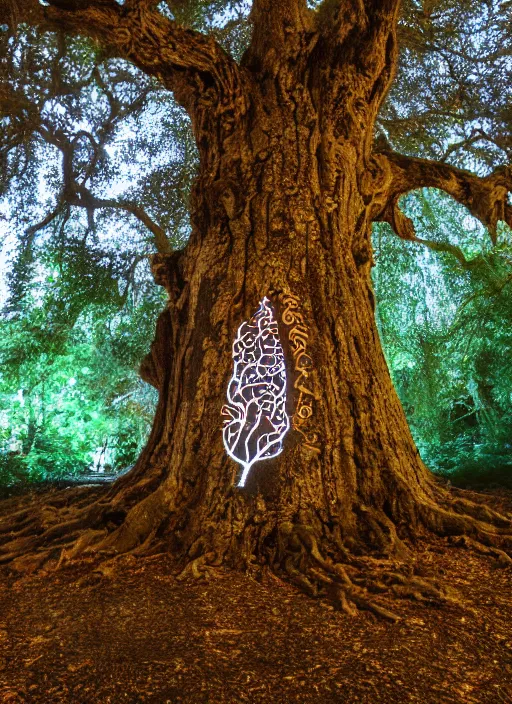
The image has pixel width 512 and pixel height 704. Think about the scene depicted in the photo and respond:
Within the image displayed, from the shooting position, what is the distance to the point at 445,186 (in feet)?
18.0

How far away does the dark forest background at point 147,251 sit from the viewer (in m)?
7.24

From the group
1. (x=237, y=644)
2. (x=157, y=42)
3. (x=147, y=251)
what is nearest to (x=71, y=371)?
(x=147, y=251)

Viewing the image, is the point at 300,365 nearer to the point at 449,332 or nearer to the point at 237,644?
the point at 237,644

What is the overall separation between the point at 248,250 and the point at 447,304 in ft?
15.5

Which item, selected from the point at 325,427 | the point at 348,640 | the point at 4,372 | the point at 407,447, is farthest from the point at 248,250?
the point at 4,372

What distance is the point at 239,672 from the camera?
2080 millimetres

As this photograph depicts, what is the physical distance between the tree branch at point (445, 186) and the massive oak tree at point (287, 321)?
0.8 inches

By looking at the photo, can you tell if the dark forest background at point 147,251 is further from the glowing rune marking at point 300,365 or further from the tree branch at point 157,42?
the glowing rune marking at point 300,365

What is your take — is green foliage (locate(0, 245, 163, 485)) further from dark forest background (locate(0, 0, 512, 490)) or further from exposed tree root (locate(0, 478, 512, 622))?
exposed tree root (locate(0, 478, 512, 622))

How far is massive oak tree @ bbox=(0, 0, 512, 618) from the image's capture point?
354cm

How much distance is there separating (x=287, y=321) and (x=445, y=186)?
2.59 metres

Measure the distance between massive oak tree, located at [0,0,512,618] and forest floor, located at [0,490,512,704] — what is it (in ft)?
0.82

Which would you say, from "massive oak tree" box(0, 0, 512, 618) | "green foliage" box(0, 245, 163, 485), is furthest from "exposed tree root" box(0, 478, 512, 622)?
"green foliage" box(0, 245, 163, 485)

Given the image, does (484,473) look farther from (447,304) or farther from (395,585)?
(395,585)
